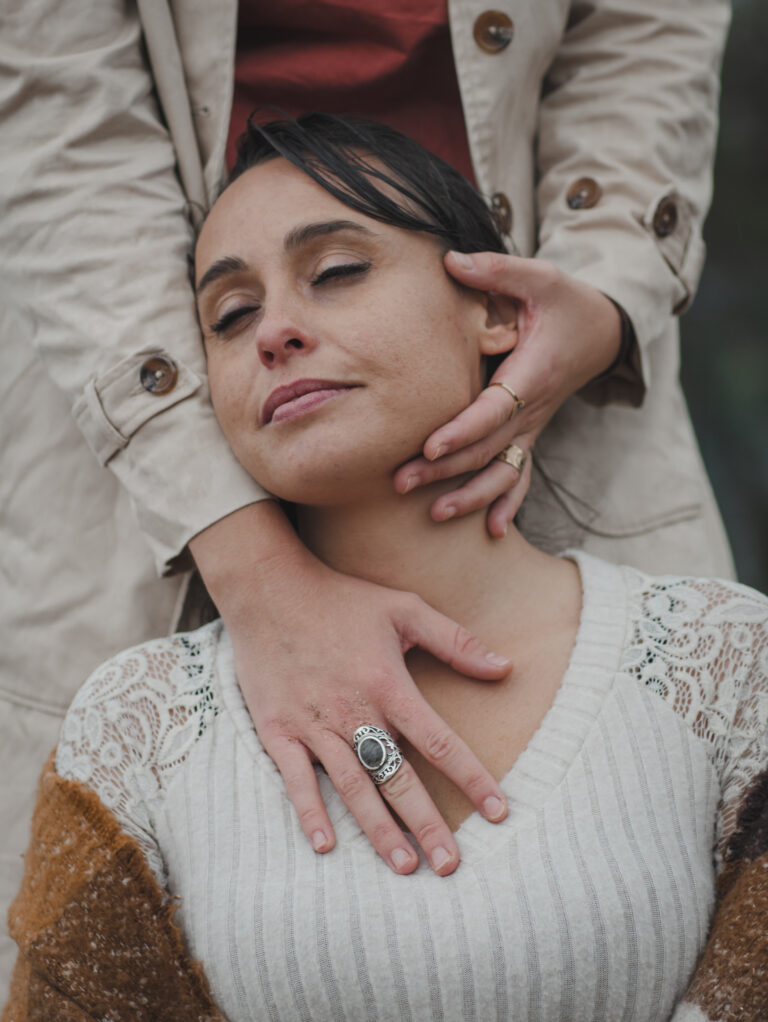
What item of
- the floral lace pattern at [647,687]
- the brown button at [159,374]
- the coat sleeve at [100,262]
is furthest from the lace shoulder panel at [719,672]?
the brown button at [159,374]

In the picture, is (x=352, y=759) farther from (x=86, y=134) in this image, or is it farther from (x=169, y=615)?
(x=86, y=134)

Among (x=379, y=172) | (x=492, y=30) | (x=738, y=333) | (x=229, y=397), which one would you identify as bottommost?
(x=738, y=333)

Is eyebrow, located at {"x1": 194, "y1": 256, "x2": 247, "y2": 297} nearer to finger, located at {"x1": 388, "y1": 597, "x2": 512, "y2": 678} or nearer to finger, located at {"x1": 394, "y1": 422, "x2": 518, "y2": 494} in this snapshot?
finger, located at {"x1": 394, "y1": 422, "x2": 518, "y2": 494}

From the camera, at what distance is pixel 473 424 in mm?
1493

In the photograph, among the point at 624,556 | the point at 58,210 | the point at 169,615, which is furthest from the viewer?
the point at 624,556

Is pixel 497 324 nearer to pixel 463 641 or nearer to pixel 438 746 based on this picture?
pixel 463 641

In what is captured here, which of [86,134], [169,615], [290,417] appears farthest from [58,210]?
[169,615]

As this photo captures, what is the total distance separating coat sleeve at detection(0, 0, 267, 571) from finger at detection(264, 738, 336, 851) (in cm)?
42

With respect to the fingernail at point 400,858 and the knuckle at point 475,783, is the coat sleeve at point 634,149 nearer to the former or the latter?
the knuckle at point 475,783

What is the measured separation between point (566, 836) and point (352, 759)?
333mm

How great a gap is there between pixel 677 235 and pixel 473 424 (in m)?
0.84

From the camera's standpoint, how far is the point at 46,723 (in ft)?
5.85

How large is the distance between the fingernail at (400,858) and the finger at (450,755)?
0.03 m

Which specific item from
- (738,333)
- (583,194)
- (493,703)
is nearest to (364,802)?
(493,703)
